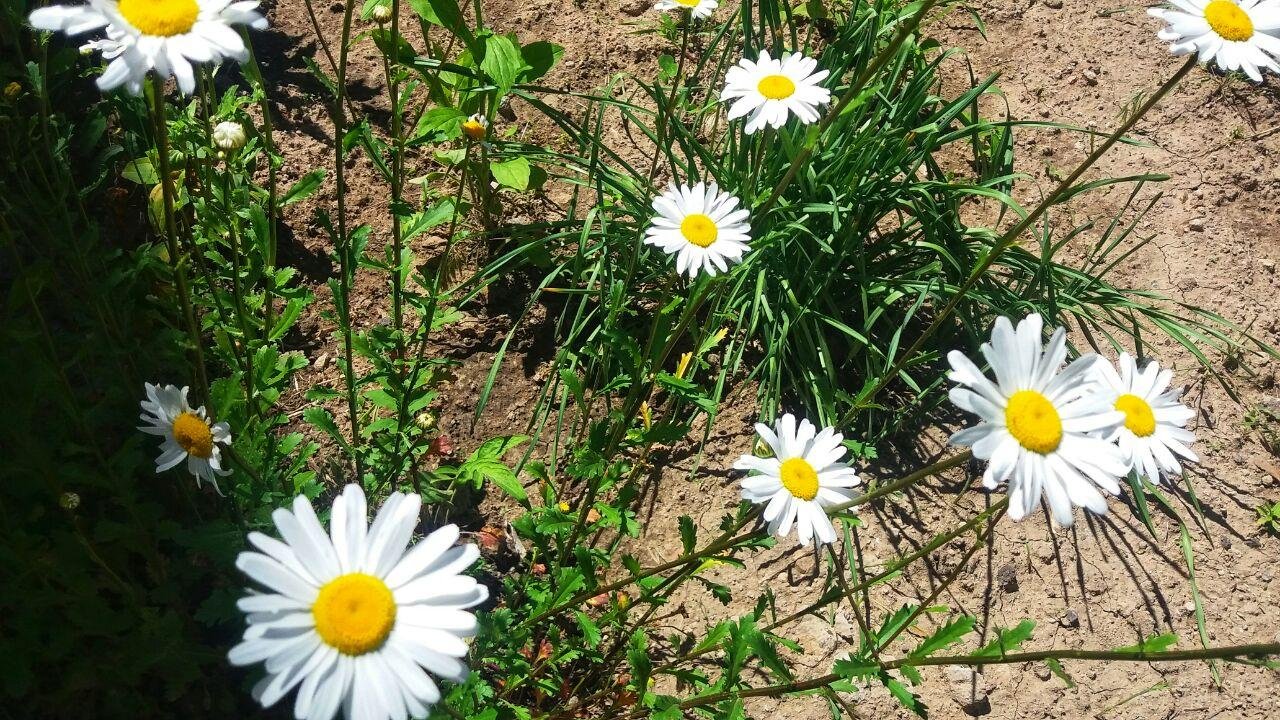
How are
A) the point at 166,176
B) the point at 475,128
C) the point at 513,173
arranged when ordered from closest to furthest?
the point at 166,176 < the point at 475,128 < the point at 513,173

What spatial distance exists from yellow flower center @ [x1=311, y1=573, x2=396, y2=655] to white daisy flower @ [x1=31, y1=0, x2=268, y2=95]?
62cm

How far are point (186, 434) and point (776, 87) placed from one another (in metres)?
1.48

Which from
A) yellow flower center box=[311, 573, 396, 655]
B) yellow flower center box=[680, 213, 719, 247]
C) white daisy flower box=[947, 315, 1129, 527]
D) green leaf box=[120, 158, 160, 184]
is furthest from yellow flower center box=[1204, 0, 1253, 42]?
green leaf box=[120, 158, 160, 184]

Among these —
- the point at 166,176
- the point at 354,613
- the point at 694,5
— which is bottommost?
the point at 354,613

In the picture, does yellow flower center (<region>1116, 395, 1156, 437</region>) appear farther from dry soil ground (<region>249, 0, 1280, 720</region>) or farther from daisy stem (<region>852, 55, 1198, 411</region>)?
dry soil ground (<region>249, 0, 1280, 720</region>)

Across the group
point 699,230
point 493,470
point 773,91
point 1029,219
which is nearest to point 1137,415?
point 1029,219

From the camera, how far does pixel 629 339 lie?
1692mm

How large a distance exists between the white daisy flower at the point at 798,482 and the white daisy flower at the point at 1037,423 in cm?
40

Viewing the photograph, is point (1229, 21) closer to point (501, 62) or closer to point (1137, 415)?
point (1137, 415)

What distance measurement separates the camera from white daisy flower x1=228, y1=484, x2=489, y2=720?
942 mm

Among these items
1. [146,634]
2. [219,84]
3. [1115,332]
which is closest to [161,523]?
[146,634]

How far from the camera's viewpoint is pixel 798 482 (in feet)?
5.33

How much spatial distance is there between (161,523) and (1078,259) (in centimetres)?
282

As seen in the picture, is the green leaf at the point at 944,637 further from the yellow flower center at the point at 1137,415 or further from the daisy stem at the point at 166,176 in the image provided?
the daisy stem at the point at 166,176
